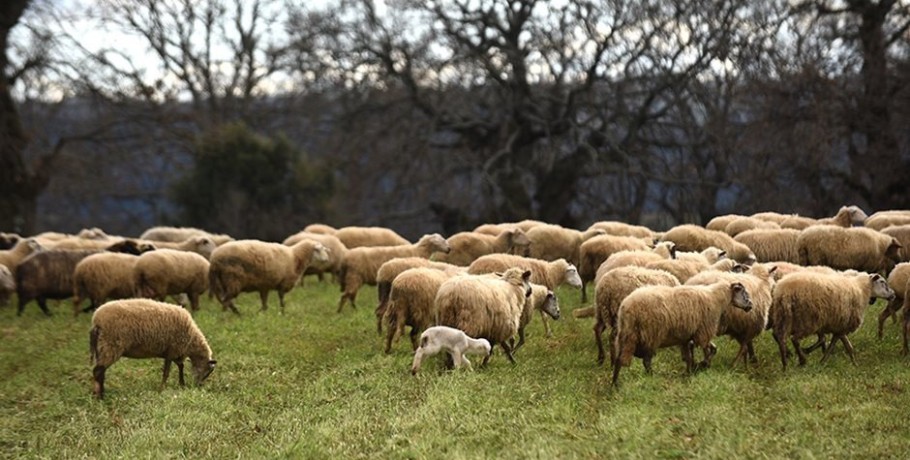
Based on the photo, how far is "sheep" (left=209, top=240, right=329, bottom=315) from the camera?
14.5 meters

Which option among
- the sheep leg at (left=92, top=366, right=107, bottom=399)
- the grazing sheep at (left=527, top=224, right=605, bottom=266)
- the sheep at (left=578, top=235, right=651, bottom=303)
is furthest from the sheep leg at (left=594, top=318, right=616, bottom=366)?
the grazing sheep at (left=527, top=224, right=605, bottom=266)

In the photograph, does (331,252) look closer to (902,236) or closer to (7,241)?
(7,241)

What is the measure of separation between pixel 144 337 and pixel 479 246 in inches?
332

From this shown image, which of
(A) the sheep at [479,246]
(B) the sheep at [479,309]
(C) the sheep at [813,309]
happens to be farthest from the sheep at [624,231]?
(B) the sheep at [479,309]

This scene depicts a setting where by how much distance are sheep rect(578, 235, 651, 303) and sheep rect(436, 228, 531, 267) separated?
2.25 metres

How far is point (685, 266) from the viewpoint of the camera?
38.4ft

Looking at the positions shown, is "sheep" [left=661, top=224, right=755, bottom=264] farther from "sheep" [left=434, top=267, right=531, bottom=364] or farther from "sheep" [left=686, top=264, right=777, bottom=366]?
"sheep" [left=434, top=267, right=531, bottom=364]

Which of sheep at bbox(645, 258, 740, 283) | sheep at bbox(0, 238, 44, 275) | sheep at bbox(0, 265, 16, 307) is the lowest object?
sheep at bbox(0, 265, 16, 307)

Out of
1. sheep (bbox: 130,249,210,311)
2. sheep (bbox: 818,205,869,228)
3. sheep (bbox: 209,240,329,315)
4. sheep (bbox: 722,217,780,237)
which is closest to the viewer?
sheep (bbox: 130,249,210,311)

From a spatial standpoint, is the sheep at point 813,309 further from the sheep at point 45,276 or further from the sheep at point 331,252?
the sheep at point 45,276

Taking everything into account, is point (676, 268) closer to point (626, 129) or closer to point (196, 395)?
point (196, 395)

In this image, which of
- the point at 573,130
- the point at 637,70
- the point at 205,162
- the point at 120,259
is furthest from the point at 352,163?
the point at 120,259

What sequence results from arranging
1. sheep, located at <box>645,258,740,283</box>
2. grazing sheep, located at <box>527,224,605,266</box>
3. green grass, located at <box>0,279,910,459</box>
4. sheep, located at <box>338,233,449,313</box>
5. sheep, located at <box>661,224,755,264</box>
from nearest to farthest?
green grass, located at <box>0,279,910,459</box> < sheep, located at <box>645,258,740,283</box> < sheep, located at <box>661,224,755,264</box> < sheep, located at <box>338,233,449,313</box> < grazing sheep, located at <box>527,224,605,266</box>

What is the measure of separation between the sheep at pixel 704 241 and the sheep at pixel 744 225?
1683 mm
